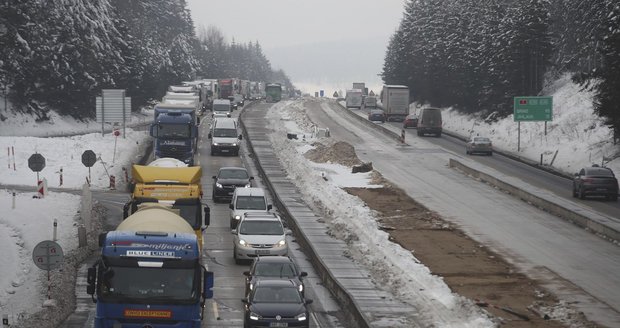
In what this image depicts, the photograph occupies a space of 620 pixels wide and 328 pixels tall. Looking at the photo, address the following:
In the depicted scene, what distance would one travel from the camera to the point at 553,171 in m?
62.8

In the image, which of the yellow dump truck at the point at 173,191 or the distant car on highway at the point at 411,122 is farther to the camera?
the distant car on highway at the point at 411,122

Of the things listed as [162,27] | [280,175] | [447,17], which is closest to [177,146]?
[280,175]

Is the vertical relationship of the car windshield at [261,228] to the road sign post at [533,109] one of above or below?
below

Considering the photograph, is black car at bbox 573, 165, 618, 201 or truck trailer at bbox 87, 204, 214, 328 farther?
black car at bbox 573, 165, 618, 201

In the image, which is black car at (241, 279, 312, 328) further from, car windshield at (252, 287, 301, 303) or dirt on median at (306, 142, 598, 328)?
dirt on median at (306, 142, 598, 328)

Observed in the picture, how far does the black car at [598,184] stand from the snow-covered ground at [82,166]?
36.2 ft

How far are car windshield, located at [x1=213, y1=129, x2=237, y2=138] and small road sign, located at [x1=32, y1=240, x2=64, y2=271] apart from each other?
4041 cm

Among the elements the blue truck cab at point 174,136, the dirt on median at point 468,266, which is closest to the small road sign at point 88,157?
the blue truck cab at point 174,136

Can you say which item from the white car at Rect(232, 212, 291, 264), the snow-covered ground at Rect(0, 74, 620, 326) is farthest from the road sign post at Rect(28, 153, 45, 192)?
the white car at Rect(232, 212, 291, 264)

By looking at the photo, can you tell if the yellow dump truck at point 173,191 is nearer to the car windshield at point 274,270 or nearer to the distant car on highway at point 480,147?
the car windshield at point 274,270

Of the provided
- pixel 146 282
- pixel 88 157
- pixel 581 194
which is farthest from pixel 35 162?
pixel 581 194

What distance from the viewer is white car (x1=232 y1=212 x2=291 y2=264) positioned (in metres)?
31.0

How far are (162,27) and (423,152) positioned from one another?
92.0 metres

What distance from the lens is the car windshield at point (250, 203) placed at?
3788 cm
